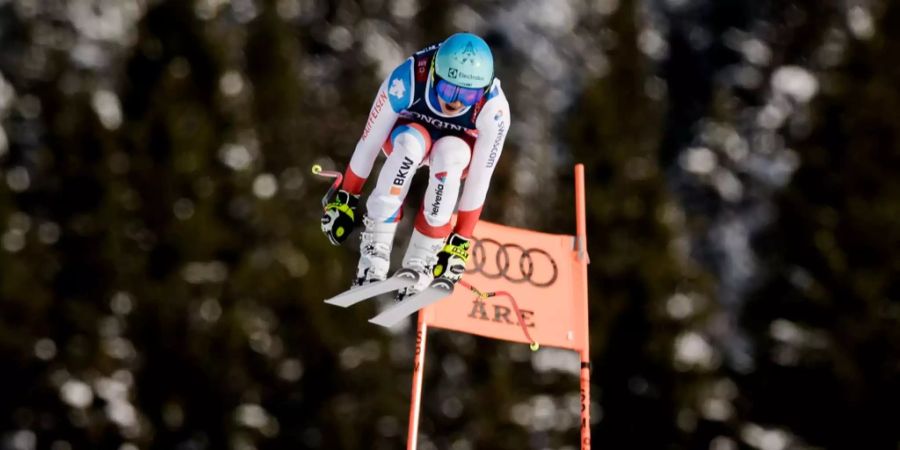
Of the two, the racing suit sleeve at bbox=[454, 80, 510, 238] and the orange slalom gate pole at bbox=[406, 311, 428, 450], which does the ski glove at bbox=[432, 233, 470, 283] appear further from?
the orange slalom gate pole at bbox=[406, 311, 428, 450]

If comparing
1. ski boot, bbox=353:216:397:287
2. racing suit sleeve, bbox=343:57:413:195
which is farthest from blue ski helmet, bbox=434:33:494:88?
ski boot, bbox=353:216:397:287

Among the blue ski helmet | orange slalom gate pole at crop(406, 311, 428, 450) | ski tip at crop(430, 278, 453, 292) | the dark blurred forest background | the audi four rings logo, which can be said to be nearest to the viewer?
the blue ski helmet

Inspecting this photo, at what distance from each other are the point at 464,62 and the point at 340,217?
839mm

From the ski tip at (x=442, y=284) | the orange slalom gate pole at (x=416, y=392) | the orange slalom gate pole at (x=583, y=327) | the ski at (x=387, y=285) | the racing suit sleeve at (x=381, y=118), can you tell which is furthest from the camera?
the orange slalom gate pole at (x=583, y=327)

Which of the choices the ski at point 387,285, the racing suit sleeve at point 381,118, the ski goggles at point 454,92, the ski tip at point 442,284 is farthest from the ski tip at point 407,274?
the ski goggles at point 454,92

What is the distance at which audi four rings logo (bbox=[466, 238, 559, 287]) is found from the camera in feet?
19.7

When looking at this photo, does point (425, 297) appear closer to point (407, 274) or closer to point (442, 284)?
point (442, 284)

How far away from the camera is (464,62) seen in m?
4.22

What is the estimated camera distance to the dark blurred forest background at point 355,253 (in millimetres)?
11945

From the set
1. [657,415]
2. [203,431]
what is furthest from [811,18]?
[203,431]

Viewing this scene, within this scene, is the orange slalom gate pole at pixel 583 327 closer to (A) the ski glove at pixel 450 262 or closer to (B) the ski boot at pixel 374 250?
(A) the ski glove at pixel 450 262

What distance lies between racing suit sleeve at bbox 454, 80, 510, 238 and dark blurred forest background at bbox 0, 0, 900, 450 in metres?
7.20

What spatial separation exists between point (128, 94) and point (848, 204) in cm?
798

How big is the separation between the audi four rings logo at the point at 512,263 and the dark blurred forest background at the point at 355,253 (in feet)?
19.3
